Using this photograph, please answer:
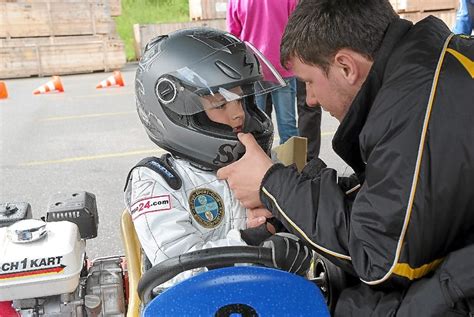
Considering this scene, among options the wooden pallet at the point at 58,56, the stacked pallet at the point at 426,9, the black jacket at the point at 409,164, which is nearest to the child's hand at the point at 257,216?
the black jacket at the point at 409,164

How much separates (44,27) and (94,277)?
12552 millimetres

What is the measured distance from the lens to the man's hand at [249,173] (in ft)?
5.18

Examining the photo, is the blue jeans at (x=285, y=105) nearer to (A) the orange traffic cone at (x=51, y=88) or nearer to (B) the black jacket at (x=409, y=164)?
(B) the black jacket at (x=409, y=164)

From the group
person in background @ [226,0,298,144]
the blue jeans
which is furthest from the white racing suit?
the blue jeans

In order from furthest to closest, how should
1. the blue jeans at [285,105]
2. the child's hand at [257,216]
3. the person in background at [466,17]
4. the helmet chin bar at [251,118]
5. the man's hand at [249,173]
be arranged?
the person in background at [466,17] < the blue jeans at [285,105] < the helmet chin bar at [251,118] < the child's hand at [257,216] < the man's hand at [249,173]

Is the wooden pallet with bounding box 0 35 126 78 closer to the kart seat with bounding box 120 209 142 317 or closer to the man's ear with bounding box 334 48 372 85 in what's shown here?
the kart seat with bounding box 120 209 142 317

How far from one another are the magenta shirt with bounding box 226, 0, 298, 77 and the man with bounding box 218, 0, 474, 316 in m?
2.68

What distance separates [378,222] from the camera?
122 cm

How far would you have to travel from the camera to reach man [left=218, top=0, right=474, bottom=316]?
45.8 inches

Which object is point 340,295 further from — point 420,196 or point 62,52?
point 62,52

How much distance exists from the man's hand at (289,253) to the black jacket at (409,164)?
201 millimetres

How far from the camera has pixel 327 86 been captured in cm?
149

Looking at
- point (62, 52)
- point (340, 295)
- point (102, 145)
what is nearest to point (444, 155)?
point (340, 295)

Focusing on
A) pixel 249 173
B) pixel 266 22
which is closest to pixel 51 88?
pixel 266 22
